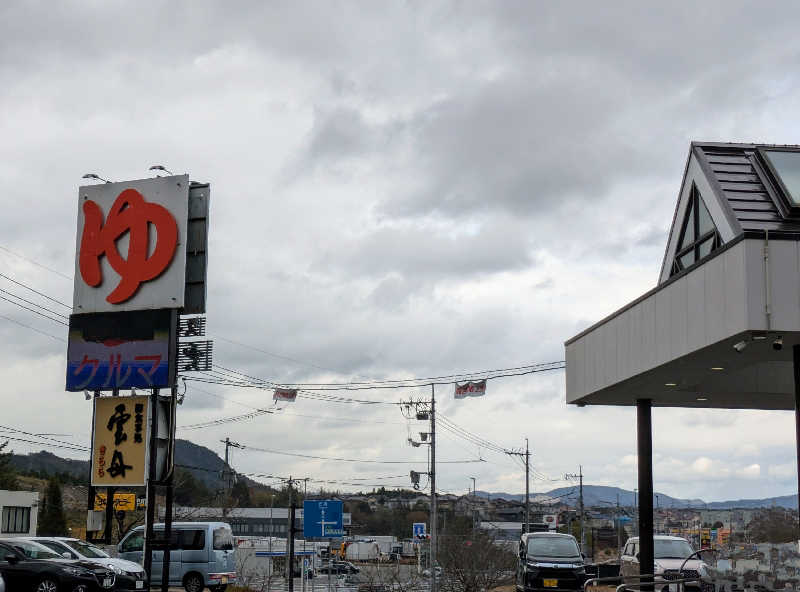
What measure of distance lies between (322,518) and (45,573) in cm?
671

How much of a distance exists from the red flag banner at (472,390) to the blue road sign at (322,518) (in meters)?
28.5

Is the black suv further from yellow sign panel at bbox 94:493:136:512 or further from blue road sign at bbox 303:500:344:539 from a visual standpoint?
yellow sign panel at bbox 94:493:136:512

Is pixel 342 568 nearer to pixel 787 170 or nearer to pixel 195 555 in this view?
pixel 195 555

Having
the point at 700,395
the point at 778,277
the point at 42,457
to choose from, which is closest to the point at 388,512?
the point at 42,457

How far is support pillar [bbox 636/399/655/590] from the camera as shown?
68.2ft

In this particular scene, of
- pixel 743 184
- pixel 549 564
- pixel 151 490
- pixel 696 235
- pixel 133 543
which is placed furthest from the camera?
pixel 133 543

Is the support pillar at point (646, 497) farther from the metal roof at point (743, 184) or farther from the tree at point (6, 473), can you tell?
the tree at point (6, 473)

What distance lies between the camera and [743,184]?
1834 centimetres

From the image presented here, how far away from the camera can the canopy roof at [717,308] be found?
43.8 feet

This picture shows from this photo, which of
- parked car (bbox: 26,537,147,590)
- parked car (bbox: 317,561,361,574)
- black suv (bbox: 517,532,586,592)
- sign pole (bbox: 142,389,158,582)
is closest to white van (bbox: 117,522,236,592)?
sign pole (bbox: 142,389,158,582)

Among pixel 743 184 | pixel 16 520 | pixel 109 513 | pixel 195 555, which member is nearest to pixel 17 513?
pixel 16 520

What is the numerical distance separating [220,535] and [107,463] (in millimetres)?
3796

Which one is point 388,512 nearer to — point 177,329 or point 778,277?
point 177,329

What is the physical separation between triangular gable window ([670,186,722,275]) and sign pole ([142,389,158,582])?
1343 cm
